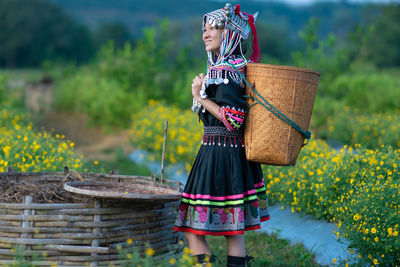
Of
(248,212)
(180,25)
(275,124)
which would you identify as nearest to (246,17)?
(275,124)

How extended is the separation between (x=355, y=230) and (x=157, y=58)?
8.23 m

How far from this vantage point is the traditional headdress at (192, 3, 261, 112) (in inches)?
111

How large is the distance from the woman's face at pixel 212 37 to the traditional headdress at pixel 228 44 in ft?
0.09

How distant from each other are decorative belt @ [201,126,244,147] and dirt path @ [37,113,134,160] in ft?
17.0

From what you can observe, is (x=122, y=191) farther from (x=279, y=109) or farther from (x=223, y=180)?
(x=279, y=109)

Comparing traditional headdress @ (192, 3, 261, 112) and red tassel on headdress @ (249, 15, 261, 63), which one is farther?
red tassel on headdress @ (249, 15, 261, 63)

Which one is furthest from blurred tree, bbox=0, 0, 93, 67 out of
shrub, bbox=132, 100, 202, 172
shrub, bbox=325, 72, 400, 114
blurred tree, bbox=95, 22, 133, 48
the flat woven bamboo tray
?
the flat woven bamboo tray

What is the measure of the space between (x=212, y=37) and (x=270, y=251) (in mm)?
2062

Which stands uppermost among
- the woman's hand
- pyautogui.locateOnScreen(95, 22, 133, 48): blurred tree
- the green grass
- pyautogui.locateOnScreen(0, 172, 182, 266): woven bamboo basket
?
pyautogui.locateOnScreen(95, 22, 133, 48): blurred tree

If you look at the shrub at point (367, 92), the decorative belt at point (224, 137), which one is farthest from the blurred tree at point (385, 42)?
the decorative belt at point (224, 137)

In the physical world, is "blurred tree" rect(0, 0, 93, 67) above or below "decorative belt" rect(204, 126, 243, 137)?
above

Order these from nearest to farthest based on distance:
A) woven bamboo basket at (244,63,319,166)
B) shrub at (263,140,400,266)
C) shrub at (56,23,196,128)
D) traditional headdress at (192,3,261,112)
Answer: woven bamboo basket at (244,63,319,166), traditional headdress at (192,3,261,112), shrub at (263,140,400,266), shrub at (56,23,196,128)

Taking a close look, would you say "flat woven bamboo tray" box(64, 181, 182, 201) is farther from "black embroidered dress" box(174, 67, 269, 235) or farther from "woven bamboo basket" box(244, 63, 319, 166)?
"woven bamboo basket" box(244, 63, 319, 166)

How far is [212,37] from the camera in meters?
2.94
